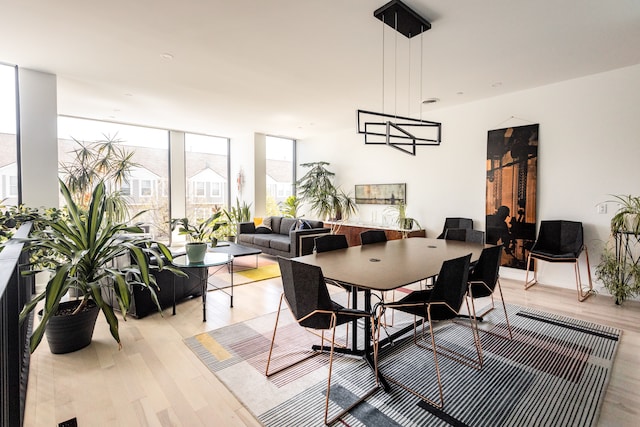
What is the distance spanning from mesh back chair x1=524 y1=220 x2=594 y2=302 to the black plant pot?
5059mm

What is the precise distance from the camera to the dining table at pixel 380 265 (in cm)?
209

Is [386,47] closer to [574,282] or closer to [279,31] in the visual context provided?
[279,31]

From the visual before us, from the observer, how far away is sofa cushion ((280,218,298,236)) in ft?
21.6

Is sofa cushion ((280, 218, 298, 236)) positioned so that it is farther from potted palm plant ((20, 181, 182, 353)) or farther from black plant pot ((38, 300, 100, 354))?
black plant pot ((38, 300, 100, 354))

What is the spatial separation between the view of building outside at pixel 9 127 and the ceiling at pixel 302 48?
0.49m

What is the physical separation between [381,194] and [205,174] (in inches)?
174

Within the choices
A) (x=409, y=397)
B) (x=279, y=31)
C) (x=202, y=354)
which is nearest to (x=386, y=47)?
(x=279, y=31)

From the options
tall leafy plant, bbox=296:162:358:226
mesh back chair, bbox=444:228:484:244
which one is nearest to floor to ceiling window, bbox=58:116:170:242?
tall leafy plant, bbox=296:162:358:226

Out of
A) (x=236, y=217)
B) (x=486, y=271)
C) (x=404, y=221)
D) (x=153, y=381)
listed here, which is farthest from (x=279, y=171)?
(x=153, y=381)

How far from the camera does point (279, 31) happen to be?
9.86 ft

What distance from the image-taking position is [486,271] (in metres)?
2.67

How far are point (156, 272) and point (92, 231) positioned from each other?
1.03 metres

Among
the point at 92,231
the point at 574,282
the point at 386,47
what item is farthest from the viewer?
the point at 574,282

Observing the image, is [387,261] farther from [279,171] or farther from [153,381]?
[279,171]
